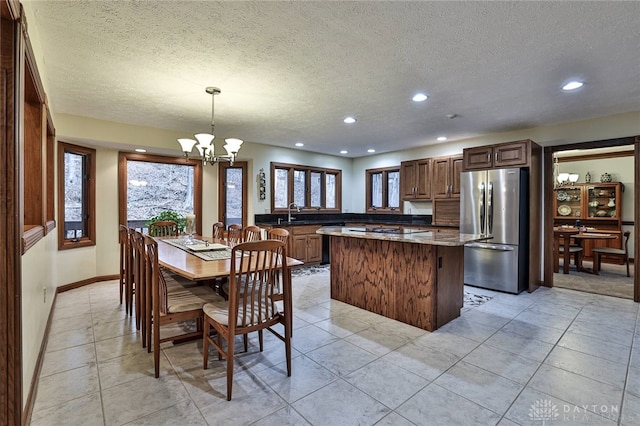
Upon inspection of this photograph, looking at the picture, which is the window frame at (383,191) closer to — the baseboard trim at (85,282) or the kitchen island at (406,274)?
the kitchen island at (406,274)

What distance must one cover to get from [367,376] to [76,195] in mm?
4824

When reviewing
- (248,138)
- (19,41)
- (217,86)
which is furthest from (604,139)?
(19,41)

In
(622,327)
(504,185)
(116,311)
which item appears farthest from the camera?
(504,185)

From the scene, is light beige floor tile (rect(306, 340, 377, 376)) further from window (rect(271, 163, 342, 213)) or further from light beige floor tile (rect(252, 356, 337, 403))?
window (rect(271, 163, 342, 213))

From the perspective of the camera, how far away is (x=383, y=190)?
6938 millimetres

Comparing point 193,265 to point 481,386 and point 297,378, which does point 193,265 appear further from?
point 481,386

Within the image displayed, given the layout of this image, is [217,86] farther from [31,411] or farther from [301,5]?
[31,411]

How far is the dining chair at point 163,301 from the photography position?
86.1 inches

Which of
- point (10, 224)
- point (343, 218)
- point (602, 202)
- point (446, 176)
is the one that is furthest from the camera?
point (343, 218)

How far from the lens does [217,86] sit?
3.14m

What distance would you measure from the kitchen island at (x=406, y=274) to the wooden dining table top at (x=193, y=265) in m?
1.21

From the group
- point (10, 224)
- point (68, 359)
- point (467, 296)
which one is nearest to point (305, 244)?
point (467, 296)

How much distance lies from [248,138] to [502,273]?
4.52 m

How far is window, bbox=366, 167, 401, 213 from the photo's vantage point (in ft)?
22.2
